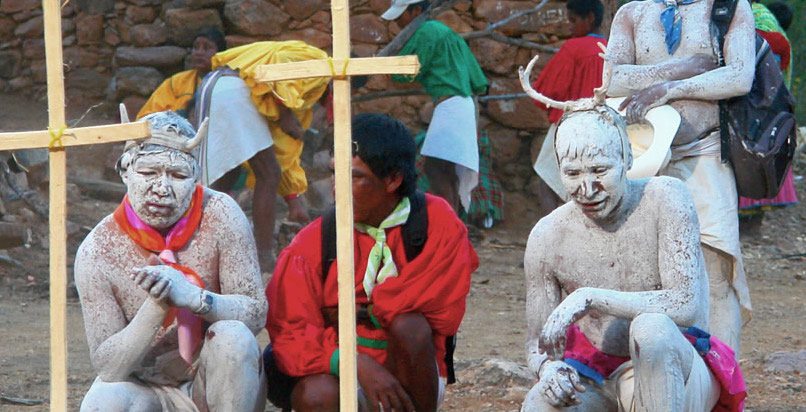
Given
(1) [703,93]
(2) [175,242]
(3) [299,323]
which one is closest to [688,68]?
(1) [703,93]

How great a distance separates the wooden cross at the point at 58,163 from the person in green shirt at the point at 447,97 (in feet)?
15.7

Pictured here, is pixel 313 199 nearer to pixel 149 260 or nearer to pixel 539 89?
pixel 539 89

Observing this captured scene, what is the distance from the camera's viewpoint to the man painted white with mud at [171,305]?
4176mm

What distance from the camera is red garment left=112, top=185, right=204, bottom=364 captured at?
4.27 m

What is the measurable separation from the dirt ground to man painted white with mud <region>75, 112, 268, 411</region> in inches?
69.5

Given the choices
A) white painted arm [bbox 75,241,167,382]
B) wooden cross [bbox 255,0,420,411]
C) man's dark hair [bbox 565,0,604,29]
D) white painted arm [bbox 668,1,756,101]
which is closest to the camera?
wooden cross [bbox 255,0,420,411]

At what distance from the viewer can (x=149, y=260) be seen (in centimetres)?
429

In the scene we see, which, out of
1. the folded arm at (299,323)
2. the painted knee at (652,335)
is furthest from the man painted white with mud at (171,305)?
the painted knee at (652,335)

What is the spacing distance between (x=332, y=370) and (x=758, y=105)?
1.86 m

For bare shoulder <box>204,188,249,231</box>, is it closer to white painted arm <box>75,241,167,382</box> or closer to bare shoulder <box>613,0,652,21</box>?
white painted arm <box>75,241,167,382</box>

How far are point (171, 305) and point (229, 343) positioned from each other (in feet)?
0.65

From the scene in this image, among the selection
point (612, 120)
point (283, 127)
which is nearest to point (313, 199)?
point (283, 127)

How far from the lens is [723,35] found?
5.22 meters

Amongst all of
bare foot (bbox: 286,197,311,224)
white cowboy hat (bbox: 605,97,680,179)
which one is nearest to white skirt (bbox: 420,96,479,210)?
bare foot (bbox: 286,197,311,224)
